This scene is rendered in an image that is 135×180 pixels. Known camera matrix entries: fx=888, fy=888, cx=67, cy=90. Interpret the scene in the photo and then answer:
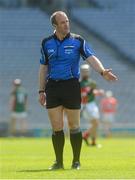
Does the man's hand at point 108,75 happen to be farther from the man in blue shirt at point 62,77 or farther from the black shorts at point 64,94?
the black shorts at point 64,94

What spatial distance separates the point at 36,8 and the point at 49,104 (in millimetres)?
28395

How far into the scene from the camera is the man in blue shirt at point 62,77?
13102 mm

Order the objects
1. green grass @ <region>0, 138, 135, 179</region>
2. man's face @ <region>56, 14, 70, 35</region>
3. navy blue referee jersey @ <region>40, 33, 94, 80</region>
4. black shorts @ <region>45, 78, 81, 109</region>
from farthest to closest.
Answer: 1. black shorts @ <region>45, 78, 81, 109</region>
2. navy blue referee jersey @ <region>40, 33, 94, 80</region>
3. man's face @ <region>56, 14, 70, 35</region>
4. green grass @ <region>0, 138, 135, 179</region>

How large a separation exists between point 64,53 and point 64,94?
0.62 meters

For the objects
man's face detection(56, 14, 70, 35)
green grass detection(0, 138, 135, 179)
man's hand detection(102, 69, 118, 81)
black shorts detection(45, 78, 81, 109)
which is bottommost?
green grass detection(0, 138, 135, 179)

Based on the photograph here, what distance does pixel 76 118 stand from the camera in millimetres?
13258

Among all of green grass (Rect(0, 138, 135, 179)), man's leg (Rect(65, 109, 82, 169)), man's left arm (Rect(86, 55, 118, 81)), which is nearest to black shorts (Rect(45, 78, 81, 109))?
man's leg (Rect(65, 109, 82, 169))

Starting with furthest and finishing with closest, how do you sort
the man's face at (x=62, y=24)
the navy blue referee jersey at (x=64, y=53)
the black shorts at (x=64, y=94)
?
the black shorts at (x=64, y=94), the navy blue referee jersey at (x=64, y=53), the man's face at (x=62, y=24)

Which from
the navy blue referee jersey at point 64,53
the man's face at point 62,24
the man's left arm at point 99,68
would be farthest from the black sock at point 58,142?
the man's face at point 62,24

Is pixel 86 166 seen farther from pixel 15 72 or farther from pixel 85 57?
pixel 15 72

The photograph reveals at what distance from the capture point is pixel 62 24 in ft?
42.5

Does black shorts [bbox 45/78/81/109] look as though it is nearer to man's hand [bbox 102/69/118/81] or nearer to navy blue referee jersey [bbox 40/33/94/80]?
navy blue referee jersey [bbox 40/33/94/80]

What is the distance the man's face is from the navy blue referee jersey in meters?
0.12

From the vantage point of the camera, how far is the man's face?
1292cm
